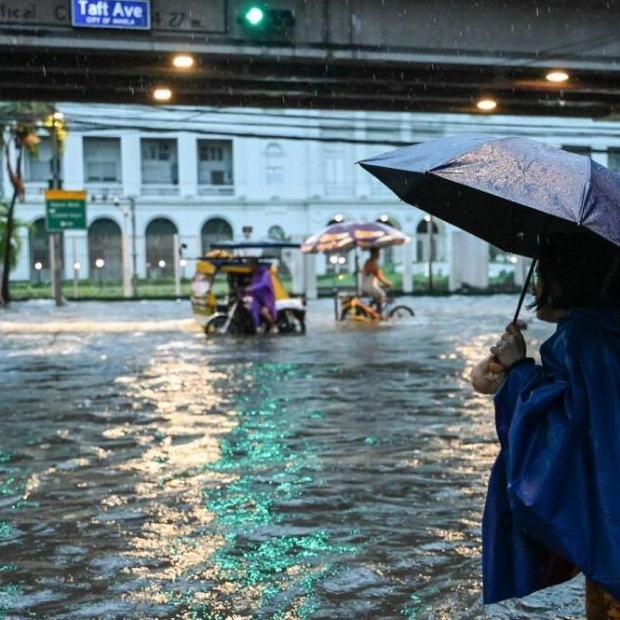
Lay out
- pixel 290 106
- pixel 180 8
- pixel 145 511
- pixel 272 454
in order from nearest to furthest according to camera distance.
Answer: pixel 145 511 < pixel 272 454 < pixel 180 8 < pixel 290 106

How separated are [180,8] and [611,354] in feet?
32.8

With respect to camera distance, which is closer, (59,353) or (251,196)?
(59,353)

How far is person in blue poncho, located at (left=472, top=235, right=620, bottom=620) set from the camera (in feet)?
8.20

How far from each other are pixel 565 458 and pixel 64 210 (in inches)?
1310

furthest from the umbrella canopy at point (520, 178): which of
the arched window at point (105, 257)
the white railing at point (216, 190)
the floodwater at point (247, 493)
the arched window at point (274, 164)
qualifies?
the white railing at point (216, 190)

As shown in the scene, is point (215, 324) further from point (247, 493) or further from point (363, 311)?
point (247, 493)

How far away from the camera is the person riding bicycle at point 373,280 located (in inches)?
871

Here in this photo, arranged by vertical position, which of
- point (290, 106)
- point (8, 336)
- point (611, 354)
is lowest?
point (8, 336)

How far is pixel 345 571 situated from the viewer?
15.4 ft

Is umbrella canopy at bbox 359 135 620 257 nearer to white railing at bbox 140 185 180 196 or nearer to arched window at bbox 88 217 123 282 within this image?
arched window at bbox 88 217 123 282

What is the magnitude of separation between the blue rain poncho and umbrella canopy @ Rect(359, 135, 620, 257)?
271mm

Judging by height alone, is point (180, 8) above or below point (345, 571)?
above

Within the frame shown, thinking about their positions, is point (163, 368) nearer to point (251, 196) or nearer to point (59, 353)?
point (59, 353)

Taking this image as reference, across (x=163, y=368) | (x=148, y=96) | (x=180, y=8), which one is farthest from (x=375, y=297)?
(x=180, y=8)
